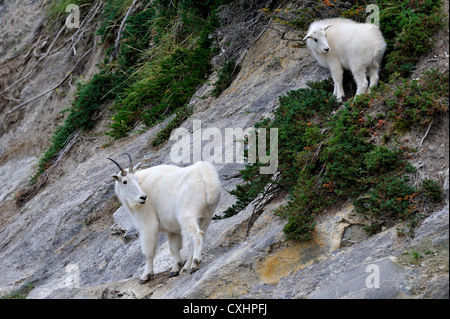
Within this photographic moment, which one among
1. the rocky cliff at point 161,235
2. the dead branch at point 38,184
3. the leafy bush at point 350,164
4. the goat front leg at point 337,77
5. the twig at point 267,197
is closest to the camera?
the rocky cliff at point 161,235

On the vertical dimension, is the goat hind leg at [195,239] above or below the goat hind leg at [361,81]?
below

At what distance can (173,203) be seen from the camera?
A: 7473 millimetres

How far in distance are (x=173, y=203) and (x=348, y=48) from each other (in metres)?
3.46

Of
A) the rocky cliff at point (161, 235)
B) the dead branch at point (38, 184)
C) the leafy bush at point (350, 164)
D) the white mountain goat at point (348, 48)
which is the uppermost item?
the white mountain goat at point (348, 48)

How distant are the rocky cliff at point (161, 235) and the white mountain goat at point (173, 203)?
1.15 feet

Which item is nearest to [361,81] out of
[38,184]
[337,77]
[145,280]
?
[337,77]

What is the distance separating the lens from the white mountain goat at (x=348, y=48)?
8609 millimetres

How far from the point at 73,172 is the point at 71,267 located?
390 centimetres

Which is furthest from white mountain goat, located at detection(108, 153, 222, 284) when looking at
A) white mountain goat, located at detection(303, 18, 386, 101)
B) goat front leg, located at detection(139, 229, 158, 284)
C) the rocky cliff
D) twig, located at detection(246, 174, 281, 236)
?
white mountain goat, located at detection(303, 18, 386, 101)

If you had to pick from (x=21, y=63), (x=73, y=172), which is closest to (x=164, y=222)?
(x=73, y=172)

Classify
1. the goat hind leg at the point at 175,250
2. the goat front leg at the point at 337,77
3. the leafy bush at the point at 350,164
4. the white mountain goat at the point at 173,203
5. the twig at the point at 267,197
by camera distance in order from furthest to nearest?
the goat front leg at the point at 337,77 < the twig at the point at 267,197 < the goat hind leg at the point at 175,250 < the white mountain goat at the point at 173,203 < the leafy bush at the point at 350,164

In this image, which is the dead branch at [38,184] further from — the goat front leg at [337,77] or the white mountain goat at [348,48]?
the goat front leg at [337,77]

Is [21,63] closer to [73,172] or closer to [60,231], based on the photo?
[73,172]

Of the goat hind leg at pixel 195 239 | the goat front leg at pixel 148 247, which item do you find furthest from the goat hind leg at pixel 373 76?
the goat front leg at pixel 148 247
